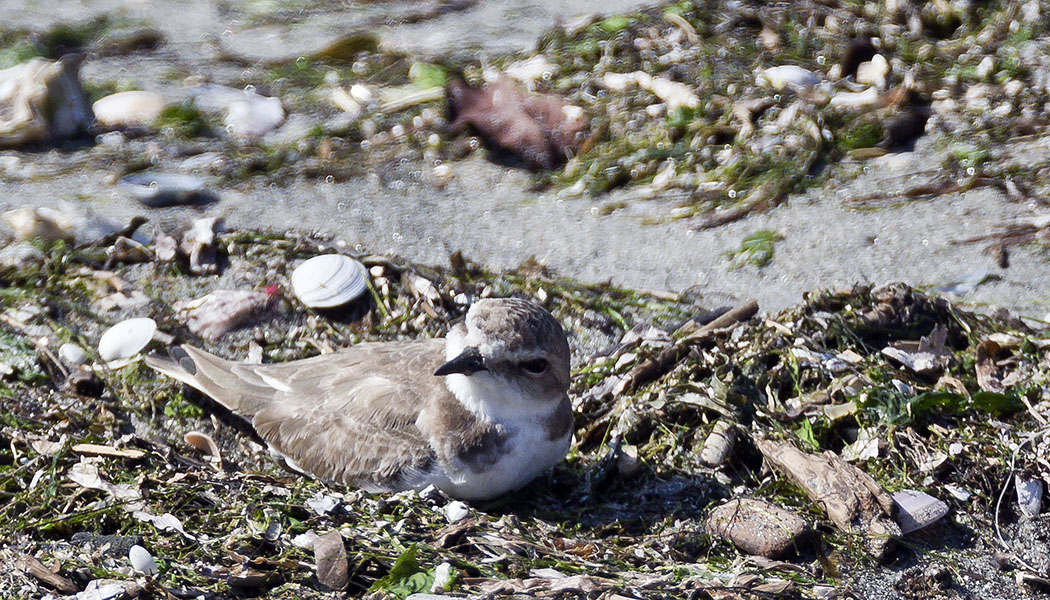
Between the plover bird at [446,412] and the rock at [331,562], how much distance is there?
64cm

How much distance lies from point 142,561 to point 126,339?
188cm

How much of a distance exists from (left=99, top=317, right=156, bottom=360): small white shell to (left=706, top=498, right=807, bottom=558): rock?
9.02ft

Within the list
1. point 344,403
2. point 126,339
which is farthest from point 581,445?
point 126,339

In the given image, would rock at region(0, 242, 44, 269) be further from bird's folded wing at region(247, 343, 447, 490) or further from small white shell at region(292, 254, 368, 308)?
bird's folded wing at region(247, 343, 447, 490)

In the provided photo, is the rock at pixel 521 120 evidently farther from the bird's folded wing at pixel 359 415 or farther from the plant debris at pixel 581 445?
the bird's folded wing at pixel 359 415

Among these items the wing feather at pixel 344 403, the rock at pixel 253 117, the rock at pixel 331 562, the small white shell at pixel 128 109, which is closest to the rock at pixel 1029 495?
the wing feather at pixel 344 403

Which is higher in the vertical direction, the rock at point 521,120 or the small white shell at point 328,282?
the rock at point 521,120

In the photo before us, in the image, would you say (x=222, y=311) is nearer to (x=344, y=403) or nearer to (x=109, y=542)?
(x=344, y=403)

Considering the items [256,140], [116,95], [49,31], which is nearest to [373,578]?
[256,140]

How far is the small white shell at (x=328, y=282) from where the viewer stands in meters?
5.48

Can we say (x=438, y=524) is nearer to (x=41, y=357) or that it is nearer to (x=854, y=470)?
(x=854, y=470)

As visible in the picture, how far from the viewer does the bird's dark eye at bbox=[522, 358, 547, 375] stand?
4301 mm

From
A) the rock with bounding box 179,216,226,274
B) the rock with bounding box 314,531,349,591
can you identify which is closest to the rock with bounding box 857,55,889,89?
the rock with bounding box 179,216,226,274

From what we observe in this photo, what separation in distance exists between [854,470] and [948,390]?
0.76 m
